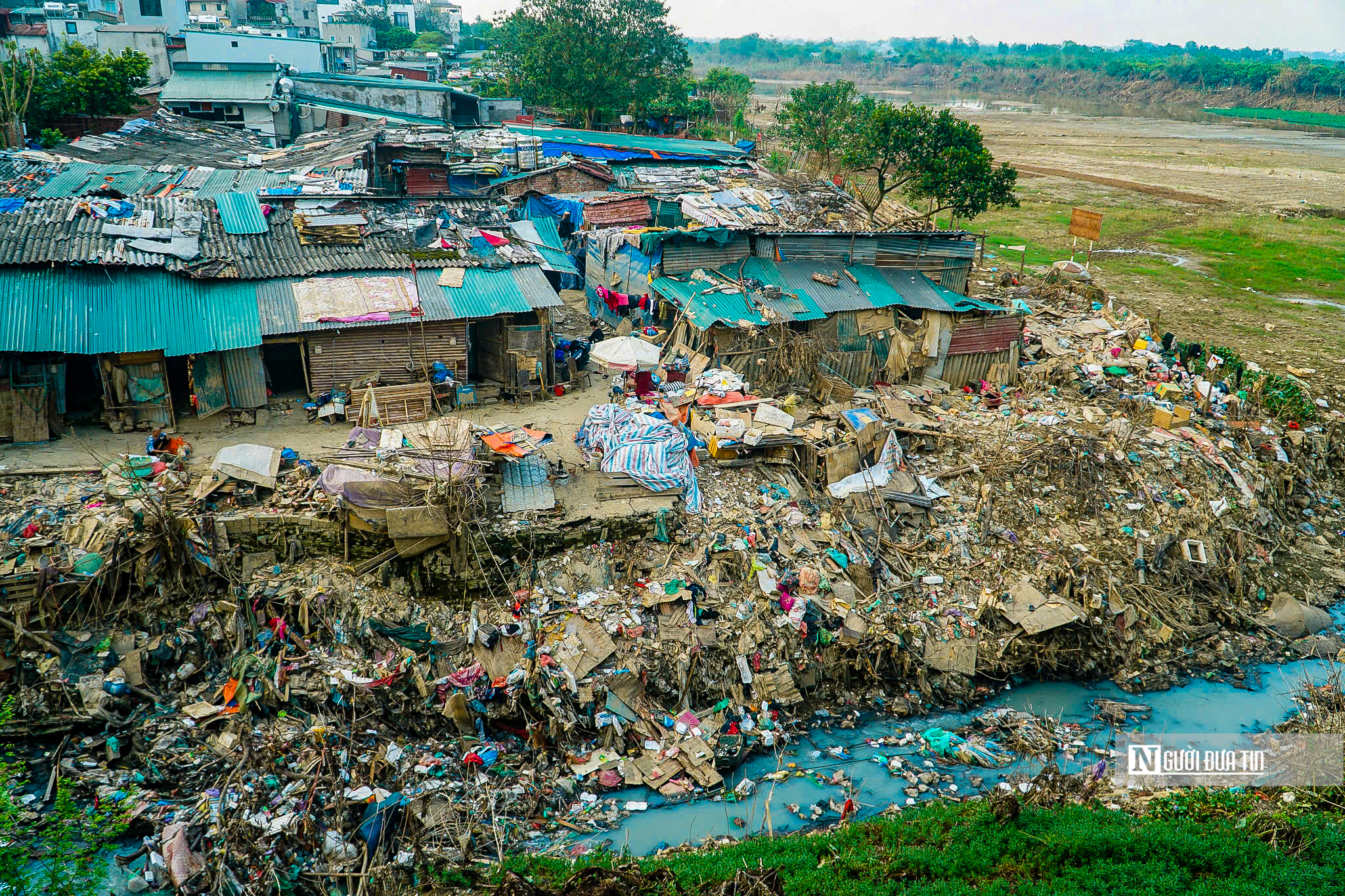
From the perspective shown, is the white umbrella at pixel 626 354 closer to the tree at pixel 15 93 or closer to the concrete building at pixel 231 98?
the tree at pixel 15 93

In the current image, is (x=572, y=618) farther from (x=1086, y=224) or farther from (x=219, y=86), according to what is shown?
(x=219, y=86)

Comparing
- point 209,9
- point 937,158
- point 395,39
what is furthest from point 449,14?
point 937,158

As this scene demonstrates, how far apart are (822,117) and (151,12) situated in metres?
34.0

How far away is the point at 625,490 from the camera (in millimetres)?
12891

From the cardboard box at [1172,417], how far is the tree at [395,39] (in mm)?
64934

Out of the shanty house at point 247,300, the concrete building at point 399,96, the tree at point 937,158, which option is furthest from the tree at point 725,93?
the shanty house at point 247,300

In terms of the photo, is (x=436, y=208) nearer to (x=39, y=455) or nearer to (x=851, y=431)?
(x=39, y=455)

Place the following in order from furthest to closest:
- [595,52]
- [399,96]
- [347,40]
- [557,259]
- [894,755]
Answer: [347,40], [399,96], [595,52], [557,259], [894,755]

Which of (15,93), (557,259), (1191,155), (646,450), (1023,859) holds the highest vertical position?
(1191,155)

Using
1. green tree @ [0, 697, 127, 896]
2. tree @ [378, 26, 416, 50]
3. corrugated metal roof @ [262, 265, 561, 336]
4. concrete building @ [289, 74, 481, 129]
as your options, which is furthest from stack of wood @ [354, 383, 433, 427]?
tree @ [378, 26, 416, 50]

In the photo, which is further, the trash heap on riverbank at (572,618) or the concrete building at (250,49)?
the concrete building at (250,49)

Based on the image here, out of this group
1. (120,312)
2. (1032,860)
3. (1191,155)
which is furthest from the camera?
(1191,155)

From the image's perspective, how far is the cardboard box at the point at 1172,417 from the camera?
1631 cm

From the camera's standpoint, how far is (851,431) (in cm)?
1470
